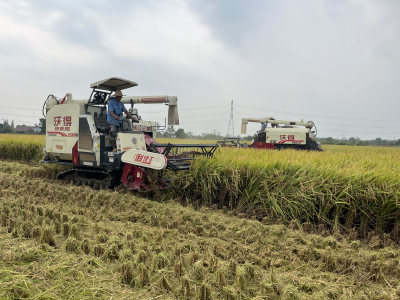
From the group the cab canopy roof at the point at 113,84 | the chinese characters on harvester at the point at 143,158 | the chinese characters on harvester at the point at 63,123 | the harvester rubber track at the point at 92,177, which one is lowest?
the harvester rubber track at the point at 92,177

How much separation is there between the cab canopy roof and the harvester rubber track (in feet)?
6.33

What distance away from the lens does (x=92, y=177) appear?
649 centimetres

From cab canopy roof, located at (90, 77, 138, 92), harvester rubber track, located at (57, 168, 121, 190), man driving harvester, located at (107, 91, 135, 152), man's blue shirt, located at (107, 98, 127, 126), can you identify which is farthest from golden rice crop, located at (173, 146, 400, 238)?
cab canopy roof, located at (90, 77, 138, 92)

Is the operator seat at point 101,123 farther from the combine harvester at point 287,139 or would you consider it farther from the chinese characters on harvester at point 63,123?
the combine harvester at point 287,139

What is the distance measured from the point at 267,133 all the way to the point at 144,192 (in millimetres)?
8983

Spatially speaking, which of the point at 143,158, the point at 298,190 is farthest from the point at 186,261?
the point at 143,158

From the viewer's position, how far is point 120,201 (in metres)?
4.86

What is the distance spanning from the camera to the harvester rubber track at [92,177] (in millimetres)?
5871

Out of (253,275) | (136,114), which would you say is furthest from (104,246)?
(136,114)

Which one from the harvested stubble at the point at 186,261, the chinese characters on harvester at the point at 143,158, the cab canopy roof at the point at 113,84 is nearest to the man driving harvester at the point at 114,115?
the cab canopy roof at the point at 113,84

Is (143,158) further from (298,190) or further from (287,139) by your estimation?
(287,139)

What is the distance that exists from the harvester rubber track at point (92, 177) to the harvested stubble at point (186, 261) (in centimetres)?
172

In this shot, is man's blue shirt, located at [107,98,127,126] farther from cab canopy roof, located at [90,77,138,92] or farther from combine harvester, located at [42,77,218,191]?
cab canopy roof, located at [90,77,138,92]

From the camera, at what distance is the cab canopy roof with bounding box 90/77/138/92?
595 centimetres
